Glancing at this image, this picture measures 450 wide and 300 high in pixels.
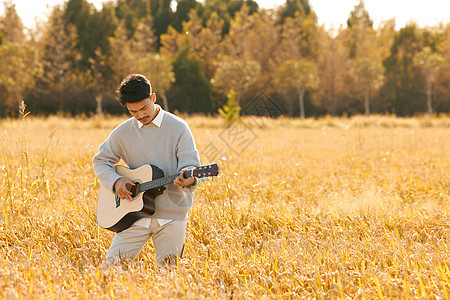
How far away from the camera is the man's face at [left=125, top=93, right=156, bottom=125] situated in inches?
109

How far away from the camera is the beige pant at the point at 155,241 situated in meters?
2.75

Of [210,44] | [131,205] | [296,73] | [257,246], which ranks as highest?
[210,44]

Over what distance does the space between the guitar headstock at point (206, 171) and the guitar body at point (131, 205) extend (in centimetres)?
34

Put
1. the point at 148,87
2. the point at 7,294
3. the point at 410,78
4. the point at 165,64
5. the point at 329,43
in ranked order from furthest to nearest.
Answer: the point at 329,43 < the point at 410,78 < the point at 165,64 < the point at 148,87 < the point at 7,294

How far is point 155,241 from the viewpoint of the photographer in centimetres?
284

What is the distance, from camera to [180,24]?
42.7 metres

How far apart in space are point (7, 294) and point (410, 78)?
37.9 meters

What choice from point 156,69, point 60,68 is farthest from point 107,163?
point 60,68

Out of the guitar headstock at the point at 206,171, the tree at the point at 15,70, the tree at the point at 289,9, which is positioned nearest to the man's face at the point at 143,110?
the guitar headstock at the point at 206,171

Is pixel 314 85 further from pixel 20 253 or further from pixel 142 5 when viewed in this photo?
pixel 20 253

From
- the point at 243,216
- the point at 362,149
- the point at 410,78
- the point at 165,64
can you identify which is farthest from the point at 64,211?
the point at 410,78

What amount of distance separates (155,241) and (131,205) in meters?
0.32

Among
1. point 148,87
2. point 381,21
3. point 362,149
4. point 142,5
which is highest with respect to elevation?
point 142,5

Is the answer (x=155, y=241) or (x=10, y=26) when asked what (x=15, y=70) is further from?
(x=155, y=241)
